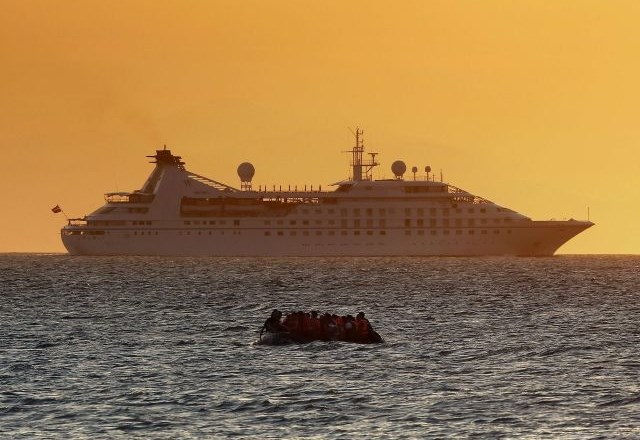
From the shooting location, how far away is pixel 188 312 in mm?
76562

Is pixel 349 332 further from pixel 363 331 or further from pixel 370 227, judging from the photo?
pixel 370 227

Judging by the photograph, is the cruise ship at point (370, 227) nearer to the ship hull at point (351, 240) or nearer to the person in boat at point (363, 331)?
the ship hull at point (351, 240)

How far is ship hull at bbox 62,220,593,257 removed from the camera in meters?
196

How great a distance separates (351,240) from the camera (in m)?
197

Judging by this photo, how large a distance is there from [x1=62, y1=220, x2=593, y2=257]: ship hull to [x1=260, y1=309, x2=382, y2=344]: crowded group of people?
142 meters

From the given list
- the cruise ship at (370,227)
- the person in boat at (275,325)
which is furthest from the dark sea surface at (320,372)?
the cruise ship at (370,227)

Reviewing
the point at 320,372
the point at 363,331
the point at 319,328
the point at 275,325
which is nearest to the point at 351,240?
the point at 363,331

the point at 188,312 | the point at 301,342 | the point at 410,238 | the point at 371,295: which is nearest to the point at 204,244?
the point at 410,238

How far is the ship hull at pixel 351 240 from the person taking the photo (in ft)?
643

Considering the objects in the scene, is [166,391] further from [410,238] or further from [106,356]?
[410,238]

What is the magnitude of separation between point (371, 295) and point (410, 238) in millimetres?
100598

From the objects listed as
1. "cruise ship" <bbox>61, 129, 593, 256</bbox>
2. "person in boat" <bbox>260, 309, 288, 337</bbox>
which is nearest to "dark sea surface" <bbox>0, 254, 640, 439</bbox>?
"person in boat" <bbox>260, 309, 288, 337</bbox>

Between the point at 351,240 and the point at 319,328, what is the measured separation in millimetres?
142860

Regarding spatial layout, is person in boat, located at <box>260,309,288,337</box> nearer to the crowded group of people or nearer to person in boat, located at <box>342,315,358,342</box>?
the crowded group of people
